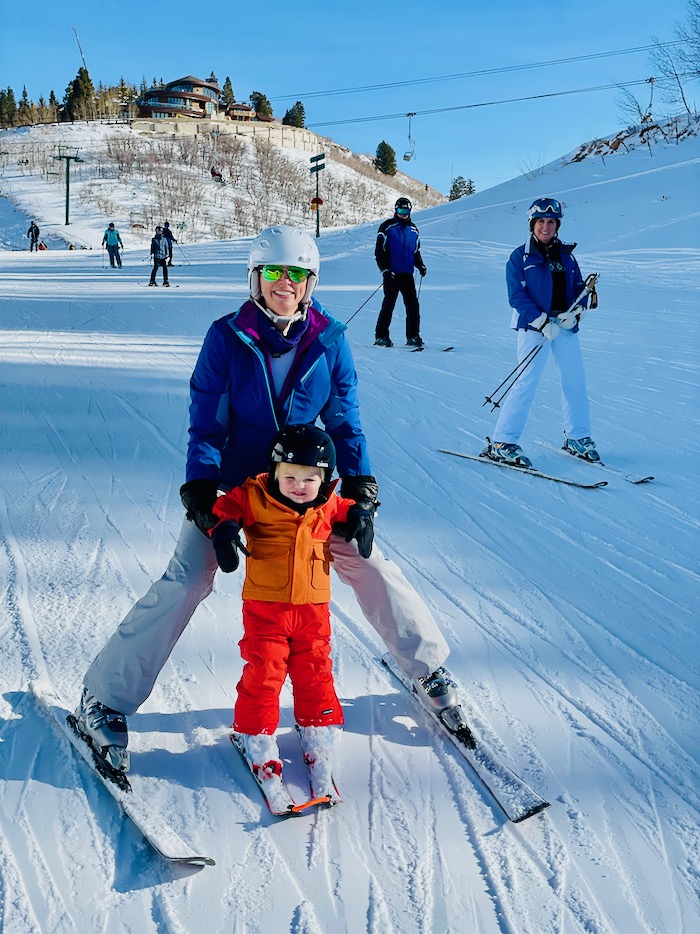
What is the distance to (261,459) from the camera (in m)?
2.63

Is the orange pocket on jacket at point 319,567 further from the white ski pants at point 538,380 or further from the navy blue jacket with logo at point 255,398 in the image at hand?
the white ski pants at point 538,380

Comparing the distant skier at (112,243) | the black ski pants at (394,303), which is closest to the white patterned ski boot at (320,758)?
the black ski pants at (394,303)

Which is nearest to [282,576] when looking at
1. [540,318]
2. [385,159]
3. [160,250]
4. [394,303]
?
[540,318]

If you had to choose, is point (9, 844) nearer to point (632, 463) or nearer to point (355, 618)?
point (355, 618)

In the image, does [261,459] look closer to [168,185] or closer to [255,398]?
[255,398]

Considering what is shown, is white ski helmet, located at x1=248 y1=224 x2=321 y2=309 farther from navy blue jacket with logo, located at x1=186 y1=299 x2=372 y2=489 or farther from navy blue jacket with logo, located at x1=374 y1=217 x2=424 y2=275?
navy blue jacket with logo, located at x1=374 y1=217 x2=424 y2=275

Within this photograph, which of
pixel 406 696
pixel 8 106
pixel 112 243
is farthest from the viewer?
pixel 8 106

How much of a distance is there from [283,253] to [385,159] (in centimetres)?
7913

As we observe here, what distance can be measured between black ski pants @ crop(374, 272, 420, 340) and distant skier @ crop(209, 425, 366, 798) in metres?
8.26

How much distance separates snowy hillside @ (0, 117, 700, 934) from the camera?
1984 millimetres

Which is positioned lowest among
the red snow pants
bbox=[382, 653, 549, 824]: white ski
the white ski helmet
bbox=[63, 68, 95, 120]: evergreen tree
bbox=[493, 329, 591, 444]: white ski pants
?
bbox=[382, 653, 549, 824]: white ski

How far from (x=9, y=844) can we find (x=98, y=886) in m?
0.31

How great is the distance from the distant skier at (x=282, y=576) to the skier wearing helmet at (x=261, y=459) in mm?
122

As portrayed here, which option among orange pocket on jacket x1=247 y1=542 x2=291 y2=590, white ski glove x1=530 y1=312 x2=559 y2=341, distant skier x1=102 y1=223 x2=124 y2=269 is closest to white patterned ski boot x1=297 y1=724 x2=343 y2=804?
A: orange pocket on jacket x1=247 y1=542 x2=291 y2=590
